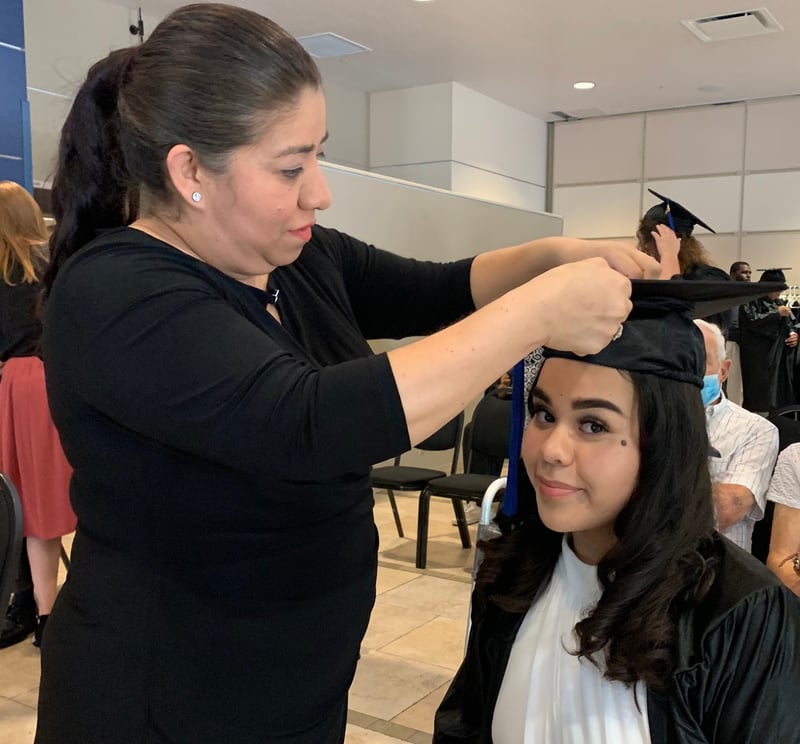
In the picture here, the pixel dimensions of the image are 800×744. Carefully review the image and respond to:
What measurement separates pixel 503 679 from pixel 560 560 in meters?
0.21

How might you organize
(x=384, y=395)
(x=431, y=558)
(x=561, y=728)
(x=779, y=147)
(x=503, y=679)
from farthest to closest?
1. (x=779, y=147)
2. (x=431, y=558)
3. (x=503, y=679)
4. (x=561, y=728)
5. (x=384, y=395)

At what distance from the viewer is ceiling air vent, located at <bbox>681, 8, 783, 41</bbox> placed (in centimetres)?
571

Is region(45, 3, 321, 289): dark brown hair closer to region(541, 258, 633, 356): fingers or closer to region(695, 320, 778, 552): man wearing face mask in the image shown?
region(541, 258, 633, 356): fingers

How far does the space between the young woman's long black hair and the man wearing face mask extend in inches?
39.2

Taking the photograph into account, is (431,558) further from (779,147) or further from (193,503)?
(779,147)

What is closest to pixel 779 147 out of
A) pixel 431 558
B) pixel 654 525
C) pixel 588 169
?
pixel 588 169

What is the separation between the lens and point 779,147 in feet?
26.2

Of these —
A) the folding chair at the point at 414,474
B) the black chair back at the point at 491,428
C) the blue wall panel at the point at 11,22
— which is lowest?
the folding chair at the point at 414,474

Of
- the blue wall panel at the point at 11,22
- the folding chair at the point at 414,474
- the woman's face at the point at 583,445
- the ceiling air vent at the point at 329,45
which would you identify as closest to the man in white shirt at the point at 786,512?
the woman's face at the point at 583,445

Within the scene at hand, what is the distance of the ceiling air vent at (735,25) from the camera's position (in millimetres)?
5711

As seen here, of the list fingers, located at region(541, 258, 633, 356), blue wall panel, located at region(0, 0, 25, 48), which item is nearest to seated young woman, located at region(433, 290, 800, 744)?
fingers, located at region(541, 258, 633, 356)

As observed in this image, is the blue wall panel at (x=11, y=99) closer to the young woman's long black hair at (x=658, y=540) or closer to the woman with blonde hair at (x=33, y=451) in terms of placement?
the woman with blonde hair at (x=33, y=451)

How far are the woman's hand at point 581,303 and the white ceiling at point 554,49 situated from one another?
508cm

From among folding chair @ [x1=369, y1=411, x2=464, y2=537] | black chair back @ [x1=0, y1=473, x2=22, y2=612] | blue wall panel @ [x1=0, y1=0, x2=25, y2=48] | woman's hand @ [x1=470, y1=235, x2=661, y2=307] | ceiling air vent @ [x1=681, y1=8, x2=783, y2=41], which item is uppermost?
ceiling air vent @ [x1=681, y1=8, x2=783, y2=41]
